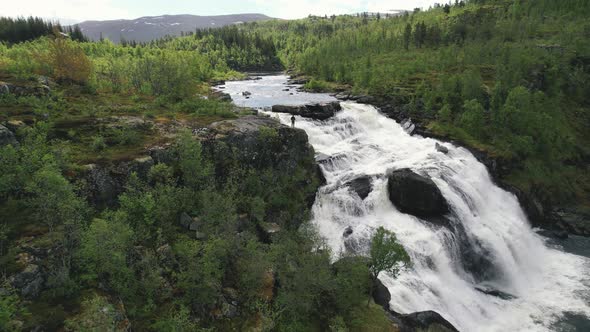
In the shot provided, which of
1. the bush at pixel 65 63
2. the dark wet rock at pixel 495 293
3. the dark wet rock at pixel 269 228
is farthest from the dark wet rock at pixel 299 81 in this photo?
the dark wet rock at pixel 495 293

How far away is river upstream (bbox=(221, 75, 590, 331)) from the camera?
31.9 metres

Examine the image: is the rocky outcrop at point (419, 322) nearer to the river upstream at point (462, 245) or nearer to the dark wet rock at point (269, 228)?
the river upstream at point (462, 245)

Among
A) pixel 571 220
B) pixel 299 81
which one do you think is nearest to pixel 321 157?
pixel 571 220

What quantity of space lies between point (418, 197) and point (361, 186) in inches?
257

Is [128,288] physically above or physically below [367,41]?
below

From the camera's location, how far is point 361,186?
140 ft

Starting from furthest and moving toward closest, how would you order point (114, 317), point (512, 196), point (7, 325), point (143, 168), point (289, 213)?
1. point (512, 196)
2. point (289, 213)
3. point (143, 168)
4. point (114, 317)
5. point (7, 325)

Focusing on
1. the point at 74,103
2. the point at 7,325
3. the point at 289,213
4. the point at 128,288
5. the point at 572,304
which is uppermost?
the point at 74,103

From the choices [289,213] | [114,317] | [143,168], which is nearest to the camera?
[114,317]

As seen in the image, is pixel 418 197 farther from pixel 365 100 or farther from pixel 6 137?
pixel 365 100

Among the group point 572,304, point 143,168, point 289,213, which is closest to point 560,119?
point 572,304

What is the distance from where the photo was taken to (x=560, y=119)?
7138cm

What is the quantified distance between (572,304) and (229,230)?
3324 cm

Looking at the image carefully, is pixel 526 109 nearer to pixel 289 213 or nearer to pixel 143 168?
pixel 289 213
